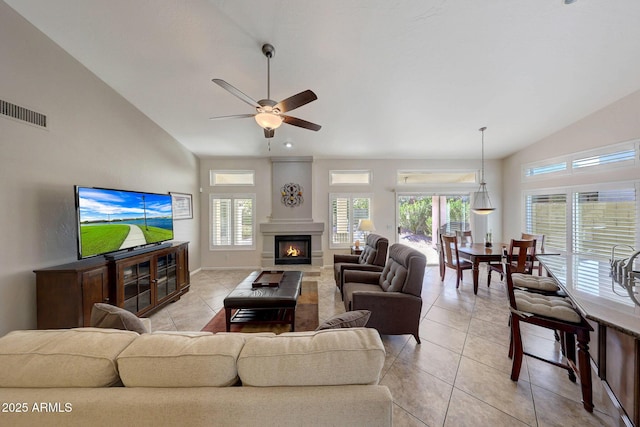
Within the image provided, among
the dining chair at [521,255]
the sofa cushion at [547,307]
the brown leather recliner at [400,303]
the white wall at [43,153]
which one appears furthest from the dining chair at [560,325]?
the white wall at [43,153]

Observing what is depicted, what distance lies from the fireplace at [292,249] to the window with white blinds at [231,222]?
0.68 metres

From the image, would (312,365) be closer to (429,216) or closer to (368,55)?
(368,55)

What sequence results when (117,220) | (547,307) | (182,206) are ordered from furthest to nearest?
(182,206)
(117,220)
(547,307)

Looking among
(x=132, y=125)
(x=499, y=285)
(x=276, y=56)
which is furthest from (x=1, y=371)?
(x=499, y=285)

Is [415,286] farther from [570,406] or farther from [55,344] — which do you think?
[55,344]

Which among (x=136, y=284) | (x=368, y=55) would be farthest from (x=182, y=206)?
(x=368, y=55)

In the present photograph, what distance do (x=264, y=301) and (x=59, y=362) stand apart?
188cm

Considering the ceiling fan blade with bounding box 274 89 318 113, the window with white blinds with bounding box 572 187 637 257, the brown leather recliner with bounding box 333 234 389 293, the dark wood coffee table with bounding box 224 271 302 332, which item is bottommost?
the dark wood coffee table with bounding box 224 271 302 332

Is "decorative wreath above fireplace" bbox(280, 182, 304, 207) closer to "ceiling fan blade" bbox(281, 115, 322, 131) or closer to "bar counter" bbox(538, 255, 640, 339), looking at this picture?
"ceiling fan blade" bbox(281, 115, 322, 131)

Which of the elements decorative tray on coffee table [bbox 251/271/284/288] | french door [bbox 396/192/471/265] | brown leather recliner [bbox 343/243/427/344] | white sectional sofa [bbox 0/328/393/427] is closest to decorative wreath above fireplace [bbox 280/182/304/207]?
decorative tray on coffee table [bbox 251/271/284/288]

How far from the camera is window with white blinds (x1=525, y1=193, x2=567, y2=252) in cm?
457

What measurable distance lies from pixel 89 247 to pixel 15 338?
1.97 metres

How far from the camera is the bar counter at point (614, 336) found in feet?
4.30

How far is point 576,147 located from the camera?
4.25 m
